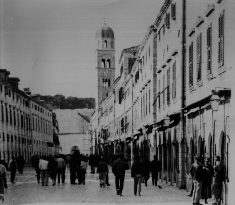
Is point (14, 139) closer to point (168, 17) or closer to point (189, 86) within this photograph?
point (168, 17)

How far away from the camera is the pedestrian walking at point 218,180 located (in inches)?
753

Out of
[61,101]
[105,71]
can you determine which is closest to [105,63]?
[105,71]

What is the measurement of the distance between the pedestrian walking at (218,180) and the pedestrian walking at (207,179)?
0.37 m

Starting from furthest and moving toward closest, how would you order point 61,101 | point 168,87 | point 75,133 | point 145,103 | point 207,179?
1. point 75,133
2. point 61,101
3. point 145,103
4. point 168,87
5. point 207,179

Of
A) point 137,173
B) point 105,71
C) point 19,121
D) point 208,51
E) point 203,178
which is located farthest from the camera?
point 105,71

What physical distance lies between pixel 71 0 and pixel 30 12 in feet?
4.25

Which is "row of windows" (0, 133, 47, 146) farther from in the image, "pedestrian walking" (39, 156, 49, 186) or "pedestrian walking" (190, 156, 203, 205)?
"pedestrian walking" (190, 156, 203, 205)

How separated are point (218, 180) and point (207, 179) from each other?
72cm

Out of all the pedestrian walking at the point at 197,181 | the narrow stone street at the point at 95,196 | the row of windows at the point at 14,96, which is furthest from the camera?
the row of windows at the point at 14,96

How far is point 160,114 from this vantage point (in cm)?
3491

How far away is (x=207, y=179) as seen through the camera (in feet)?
65.2

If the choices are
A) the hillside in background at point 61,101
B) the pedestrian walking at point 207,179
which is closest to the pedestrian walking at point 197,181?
the pedestrian walking at point 207,179

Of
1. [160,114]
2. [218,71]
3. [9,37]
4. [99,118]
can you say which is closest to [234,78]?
[218,71]

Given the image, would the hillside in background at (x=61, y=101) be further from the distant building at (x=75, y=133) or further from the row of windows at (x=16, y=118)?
the distant building at (x=75, y=133)
